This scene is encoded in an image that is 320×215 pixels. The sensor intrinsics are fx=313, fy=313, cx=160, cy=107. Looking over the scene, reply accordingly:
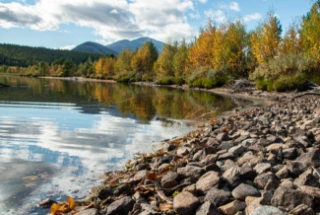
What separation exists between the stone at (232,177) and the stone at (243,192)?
209mm

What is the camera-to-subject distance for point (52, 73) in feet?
412

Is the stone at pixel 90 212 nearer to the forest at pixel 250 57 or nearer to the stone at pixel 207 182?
the stone at pixel 207 182

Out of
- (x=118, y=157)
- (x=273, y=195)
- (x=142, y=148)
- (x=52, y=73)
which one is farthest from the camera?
(x=52, y=73)

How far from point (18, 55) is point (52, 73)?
244 ft

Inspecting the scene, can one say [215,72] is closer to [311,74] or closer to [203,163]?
[311,74]

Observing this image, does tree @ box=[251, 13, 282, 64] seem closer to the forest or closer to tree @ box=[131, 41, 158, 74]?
the forest

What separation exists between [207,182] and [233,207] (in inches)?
33.8

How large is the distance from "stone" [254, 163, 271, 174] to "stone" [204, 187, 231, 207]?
994 mm

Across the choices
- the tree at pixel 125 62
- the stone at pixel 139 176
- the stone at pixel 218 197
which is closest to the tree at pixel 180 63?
the tree at pixel 125 62

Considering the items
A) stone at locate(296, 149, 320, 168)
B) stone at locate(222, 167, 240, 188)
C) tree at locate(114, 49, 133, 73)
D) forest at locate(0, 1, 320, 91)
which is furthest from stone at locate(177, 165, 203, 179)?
tree at locate(114, 49, 133, 73)

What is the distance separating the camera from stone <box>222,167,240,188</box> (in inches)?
193

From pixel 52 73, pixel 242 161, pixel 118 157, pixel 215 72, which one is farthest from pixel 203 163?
pixel 52 73

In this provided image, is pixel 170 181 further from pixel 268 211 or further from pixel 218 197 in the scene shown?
pixel 268 211

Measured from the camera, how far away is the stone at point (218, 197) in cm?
443
